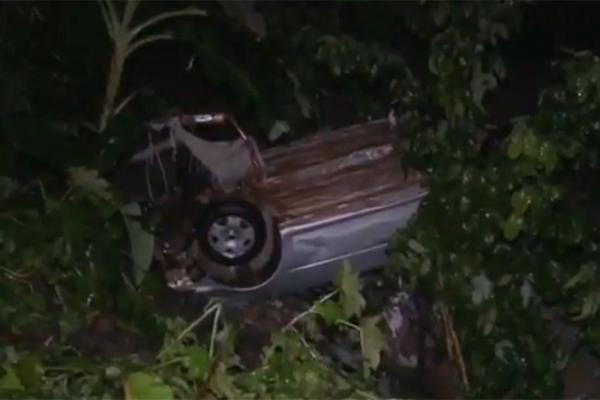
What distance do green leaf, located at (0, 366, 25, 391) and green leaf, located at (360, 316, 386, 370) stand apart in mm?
764

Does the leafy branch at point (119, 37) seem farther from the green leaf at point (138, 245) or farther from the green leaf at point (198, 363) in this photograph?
the green leaf at point (198, 363)

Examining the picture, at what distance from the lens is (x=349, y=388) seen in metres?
2.46

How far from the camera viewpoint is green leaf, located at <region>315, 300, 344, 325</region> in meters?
2.64

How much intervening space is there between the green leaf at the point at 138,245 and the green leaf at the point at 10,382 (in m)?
0.75

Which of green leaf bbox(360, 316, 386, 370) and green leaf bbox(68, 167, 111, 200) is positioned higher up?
green leaf bbox(68, 167, 111, 200)

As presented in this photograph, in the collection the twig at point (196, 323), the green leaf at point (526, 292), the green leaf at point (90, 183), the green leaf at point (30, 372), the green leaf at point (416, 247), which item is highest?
the green leaf at point (90, 183)

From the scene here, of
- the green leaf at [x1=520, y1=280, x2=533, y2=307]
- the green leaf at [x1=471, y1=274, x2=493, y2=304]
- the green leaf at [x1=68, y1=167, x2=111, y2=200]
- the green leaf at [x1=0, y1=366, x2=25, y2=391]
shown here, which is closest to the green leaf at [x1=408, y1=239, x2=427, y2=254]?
the green leaf at [x1=471, y1=274, x2=493, y2=304]

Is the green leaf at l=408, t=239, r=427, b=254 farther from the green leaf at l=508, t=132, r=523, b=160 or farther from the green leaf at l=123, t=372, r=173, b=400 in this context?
the green leaf at l=123, t=372, r=173, b=400

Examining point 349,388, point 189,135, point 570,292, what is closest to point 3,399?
point 349,388

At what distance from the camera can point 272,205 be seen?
3.18 metres

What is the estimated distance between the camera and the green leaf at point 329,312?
264 cm

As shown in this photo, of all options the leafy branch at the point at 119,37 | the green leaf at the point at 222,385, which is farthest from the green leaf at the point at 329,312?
the leafy branch at the point at 119,37

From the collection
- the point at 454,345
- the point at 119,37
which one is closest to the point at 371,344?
the point at 454,345

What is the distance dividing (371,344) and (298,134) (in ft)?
2.68
